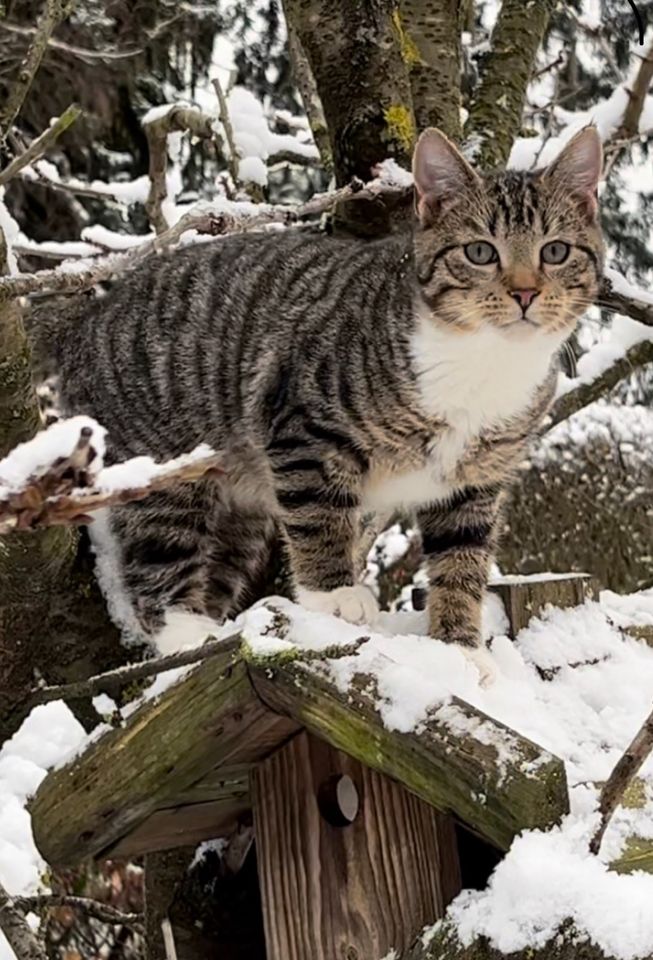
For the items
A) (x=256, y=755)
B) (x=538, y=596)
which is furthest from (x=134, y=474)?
(x=538, y=596)

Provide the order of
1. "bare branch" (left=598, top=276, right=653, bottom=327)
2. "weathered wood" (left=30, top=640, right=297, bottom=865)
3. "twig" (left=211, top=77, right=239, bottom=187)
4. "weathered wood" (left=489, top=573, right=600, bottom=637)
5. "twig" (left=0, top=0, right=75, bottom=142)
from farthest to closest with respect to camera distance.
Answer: "twig" (left=211, top=77, right=239, bottom=187) → "bare branch" (left=598, top=276, right=653, bottom=327) → "weathered wood" (left=489, top=573, right=600, bottom=637) → "twig" (left=0, top=0, right=75, bottom=142) → "weathered wood" (left=30, top=640, right=297, bottom=865)

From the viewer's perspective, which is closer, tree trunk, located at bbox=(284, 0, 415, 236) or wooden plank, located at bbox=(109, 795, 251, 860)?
wooden plank, located at bbox=(109, 795, 251, 860)

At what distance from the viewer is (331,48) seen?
8.97 ft

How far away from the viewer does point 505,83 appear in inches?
119

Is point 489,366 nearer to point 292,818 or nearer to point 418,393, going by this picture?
point 418,393

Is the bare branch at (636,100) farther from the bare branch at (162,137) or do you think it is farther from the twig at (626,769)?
the twig at (626,769)

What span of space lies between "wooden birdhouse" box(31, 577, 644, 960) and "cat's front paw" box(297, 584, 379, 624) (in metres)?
0.38

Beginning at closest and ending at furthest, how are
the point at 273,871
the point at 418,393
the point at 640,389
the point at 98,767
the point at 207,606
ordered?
the point at 98,767, the point at 273,871, the point at 418,393, the point at 207,606, the point at 640,389

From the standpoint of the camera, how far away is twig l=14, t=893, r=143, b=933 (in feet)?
7.02

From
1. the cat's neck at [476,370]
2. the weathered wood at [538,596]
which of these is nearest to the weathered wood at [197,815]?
the weathered wood at [538,596]

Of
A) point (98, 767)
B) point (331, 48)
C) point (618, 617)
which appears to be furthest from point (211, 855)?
point (331, 48)

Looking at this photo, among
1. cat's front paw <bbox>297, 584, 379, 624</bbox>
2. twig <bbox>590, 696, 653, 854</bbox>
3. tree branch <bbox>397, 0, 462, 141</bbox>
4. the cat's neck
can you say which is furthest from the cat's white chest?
twig <bbox>590, 696, 653, 854</bbox>

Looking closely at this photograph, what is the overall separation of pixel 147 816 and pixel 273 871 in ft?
0.72

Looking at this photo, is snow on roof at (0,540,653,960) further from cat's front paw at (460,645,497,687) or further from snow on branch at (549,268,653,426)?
snow on branch at (549,268,653,426)
